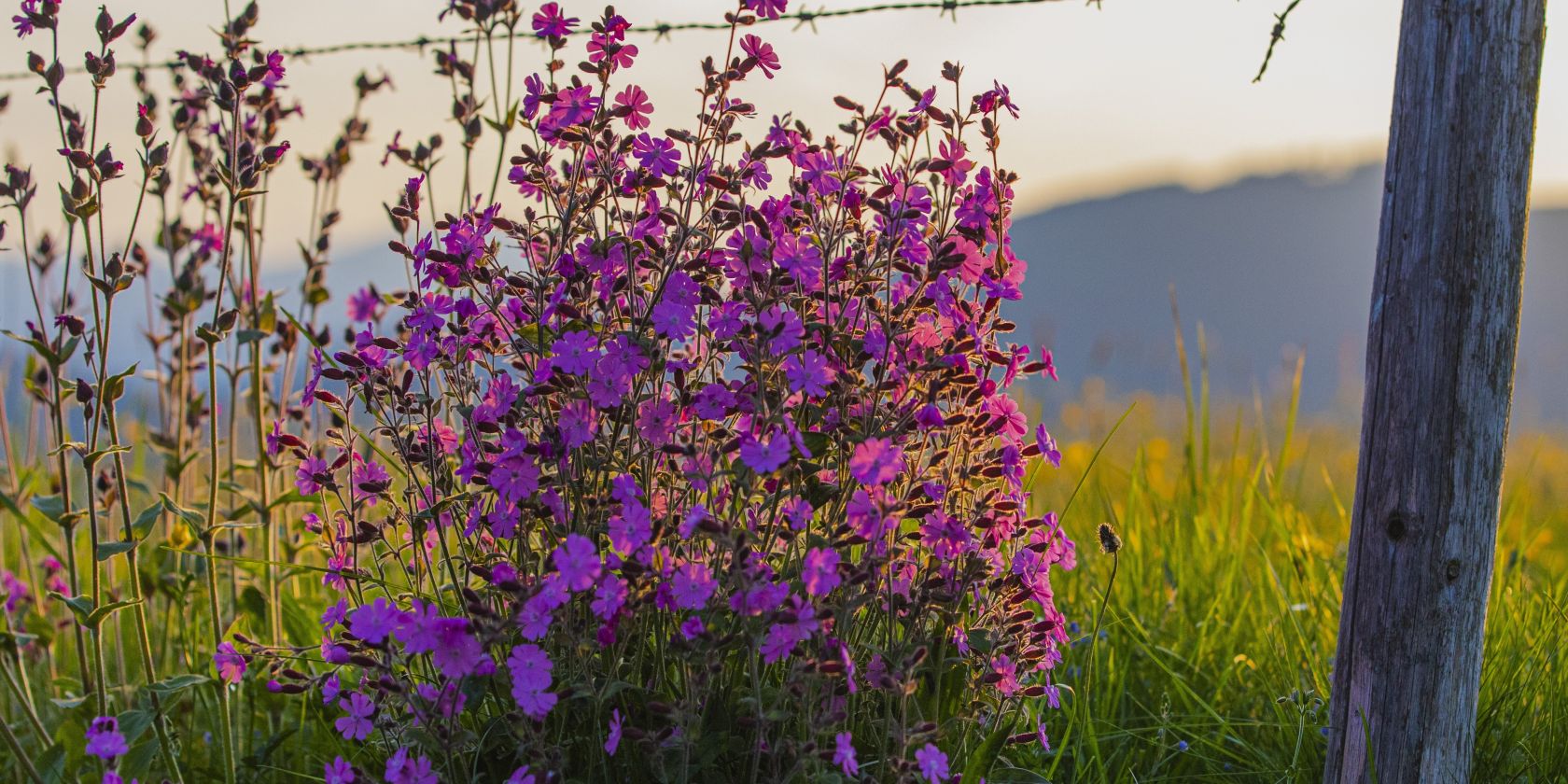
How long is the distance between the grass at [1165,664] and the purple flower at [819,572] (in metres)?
0.66

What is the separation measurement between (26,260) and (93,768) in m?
1.16

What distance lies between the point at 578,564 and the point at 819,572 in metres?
0.35

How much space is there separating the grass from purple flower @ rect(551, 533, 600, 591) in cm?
75

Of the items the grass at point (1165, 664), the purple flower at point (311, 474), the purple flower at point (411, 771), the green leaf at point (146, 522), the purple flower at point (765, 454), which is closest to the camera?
the purple flower at point (765, 454)

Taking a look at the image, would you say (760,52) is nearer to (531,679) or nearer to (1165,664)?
(531,679)

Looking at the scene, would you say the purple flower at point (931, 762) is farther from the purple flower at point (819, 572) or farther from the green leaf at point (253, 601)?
the green leaf at point (253, 601)

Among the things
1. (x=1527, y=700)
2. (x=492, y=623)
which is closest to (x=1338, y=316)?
(x=1527, y=700)

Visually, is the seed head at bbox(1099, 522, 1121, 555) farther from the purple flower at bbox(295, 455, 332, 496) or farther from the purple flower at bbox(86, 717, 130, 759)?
the purple flower at bbox(86, 717, 130, 759)

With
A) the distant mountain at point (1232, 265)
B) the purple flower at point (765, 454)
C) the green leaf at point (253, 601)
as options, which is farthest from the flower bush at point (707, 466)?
the distant mountain at point (1232, 265)

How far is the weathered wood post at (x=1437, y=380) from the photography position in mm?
2166

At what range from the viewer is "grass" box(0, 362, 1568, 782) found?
2658 millimetres

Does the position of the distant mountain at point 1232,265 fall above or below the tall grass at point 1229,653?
above

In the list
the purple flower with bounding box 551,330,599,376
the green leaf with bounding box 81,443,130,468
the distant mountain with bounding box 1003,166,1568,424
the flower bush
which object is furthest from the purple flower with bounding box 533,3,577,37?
the distant mountain with bounding box 1003,166,1568,424

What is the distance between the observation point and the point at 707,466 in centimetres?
186
